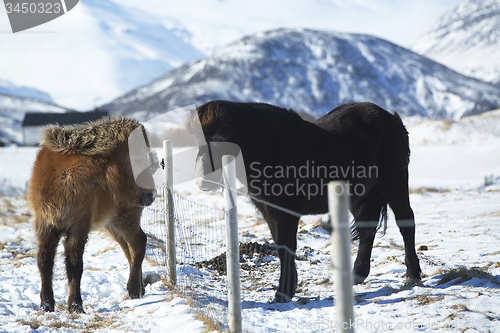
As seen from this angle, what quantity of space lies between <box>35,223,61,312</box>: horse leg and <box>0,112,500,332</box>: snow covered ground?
13 centimetres

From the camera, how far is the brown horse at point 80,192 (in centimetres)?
366

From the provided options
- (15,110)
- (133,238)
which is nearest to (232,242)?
(133,238)

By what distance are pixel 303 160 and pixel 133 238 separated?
2.07 meters

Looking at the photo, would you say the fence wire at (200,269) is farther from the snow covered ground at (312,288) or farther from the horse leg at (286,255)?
the horse leg at (286,255)

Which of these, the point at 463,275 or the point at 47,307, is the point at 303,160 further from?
the point at 47,307

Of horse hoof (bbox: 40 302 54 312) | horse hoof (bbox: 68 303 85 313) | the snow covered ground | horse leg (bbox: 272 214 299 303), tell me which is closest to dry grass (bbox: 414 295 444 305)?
the snow covered ground

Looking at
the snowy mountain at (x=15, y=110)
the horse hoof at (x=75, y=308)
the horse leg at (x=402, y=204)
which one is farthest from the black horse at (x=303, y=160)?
the snowy mountain at (x=15, y=110)

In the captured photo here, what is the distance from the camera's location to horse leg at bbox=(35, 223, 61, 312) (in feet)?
Answer: 12.1

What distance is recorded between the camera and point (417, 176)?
605 inches

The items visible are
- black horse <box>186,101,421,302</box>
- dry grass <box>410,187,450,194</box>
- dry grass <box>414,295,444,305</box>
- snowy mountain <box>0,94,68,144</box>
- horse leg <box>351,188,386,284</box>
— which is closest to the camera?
dry grass <box>414,295,444,305</box>

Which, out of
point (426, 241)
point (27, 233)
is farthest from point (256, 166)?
point (27, 233)

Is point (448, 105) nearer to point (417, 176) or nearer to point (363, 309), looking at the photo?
point (417, 176)

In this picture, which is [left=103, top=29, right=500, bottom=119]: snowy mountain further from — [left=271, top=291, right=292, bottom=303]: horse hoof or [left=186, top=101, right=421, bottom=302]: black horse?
[left=271, top=291, right=292, bottom=303]: horse hoof

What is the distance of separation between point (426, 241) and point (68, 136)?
523 centimetres
